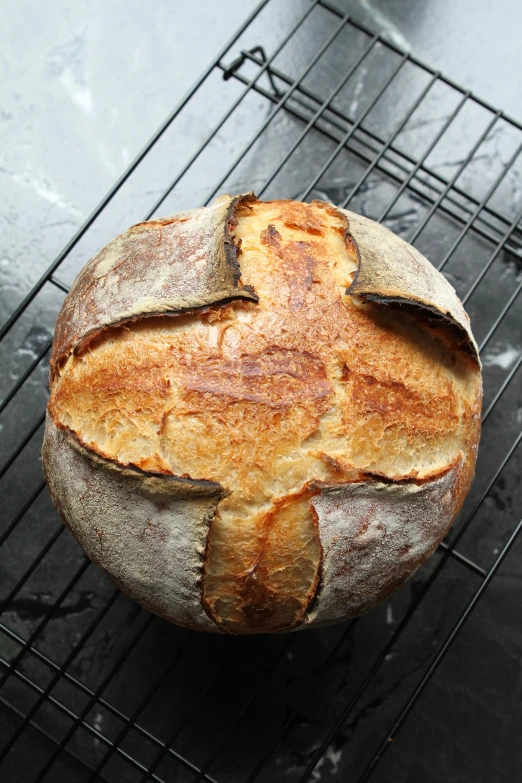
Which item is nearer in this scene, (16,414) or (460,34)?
(16,414)

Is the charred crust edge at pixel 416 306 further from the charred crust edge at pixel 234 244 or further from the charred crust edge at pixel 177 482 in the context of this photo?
the charred crust edge at pixel 177 482

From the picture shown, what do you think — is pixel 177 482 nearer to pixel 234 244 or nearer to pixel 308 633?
pixel 234 244

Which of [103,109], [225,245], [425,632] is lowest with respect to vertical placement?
[425,632]

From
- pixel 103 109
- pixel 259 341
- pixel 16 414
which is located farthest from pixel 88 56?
pixel 259 341

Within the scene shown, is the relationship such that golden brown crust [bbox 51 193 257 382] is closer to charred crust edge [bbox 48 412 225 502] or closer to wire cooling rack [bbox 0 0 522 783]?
charred crust edge [bbox 48 412 225 502]

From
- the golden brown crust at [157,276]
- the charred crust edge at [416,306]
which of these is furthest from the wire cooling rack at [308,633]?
the charred crust edge at [416,306]

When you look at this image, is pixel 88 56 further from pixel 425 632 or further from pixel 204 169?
pixel 425 632

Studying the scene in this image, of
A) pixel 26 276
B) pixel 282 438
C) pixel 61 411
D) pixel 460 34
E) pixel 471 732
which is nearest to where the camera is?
pixel 282 438
